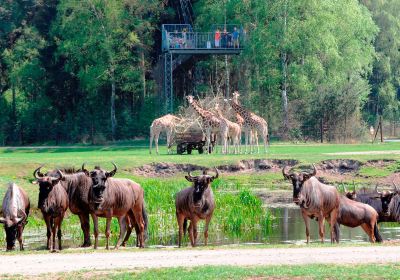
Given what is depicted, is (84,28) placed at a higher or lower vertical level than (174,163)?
higher

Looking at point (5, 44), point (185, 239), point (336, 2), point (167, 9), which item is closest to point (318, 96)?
point (336, 2)

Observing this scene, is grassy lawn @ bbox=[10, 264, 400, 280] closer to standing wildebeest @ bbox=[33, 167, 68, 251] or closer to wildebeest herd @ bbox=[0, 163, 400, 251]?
wildebeest herd @ bbox=[0, 163, 400, 251]

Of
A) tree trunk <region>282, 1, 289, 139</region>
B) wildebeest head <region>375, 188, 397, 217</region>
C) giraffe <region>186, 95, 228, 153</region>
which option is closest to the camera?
wildebeest head <region>375, 188, 397, 217</region>

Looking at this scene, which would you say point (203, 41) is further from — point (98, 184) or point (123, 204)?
point (98, 184)

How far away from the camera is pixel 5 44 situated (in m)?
79.4

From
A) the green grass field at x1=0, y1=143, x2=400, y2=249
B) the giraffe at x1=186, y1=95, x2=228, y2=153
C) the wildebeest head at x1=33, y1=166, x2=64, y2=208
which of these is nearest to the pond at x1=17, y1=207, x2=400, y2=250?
the green grass field at x1=0, y1=143, x2=400, y2=249

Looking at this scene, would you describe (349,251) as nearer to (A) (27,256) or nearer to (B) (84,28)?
(A) (27,256)

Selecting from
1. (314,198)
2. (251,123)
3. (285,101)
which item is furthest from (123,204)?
(285,101)

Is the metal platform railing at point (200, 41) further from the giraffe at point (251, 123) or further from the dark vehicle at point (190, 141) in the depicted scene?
the dark vehicle at point (190, 141)

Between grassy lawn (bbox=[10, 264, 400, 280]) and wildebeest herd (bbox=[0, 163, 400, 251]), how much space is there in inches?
227

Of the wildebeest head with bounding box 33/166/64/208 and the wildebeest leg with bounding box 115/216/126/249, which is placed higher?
the wildebeest head with bounding box 33/166/64/208

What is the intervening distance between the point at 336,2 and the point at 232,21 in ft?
23.7

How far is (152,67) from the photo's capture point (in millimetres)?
75875

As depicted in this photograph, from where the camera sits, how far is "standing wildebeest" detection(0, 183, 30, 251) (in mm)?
25078
